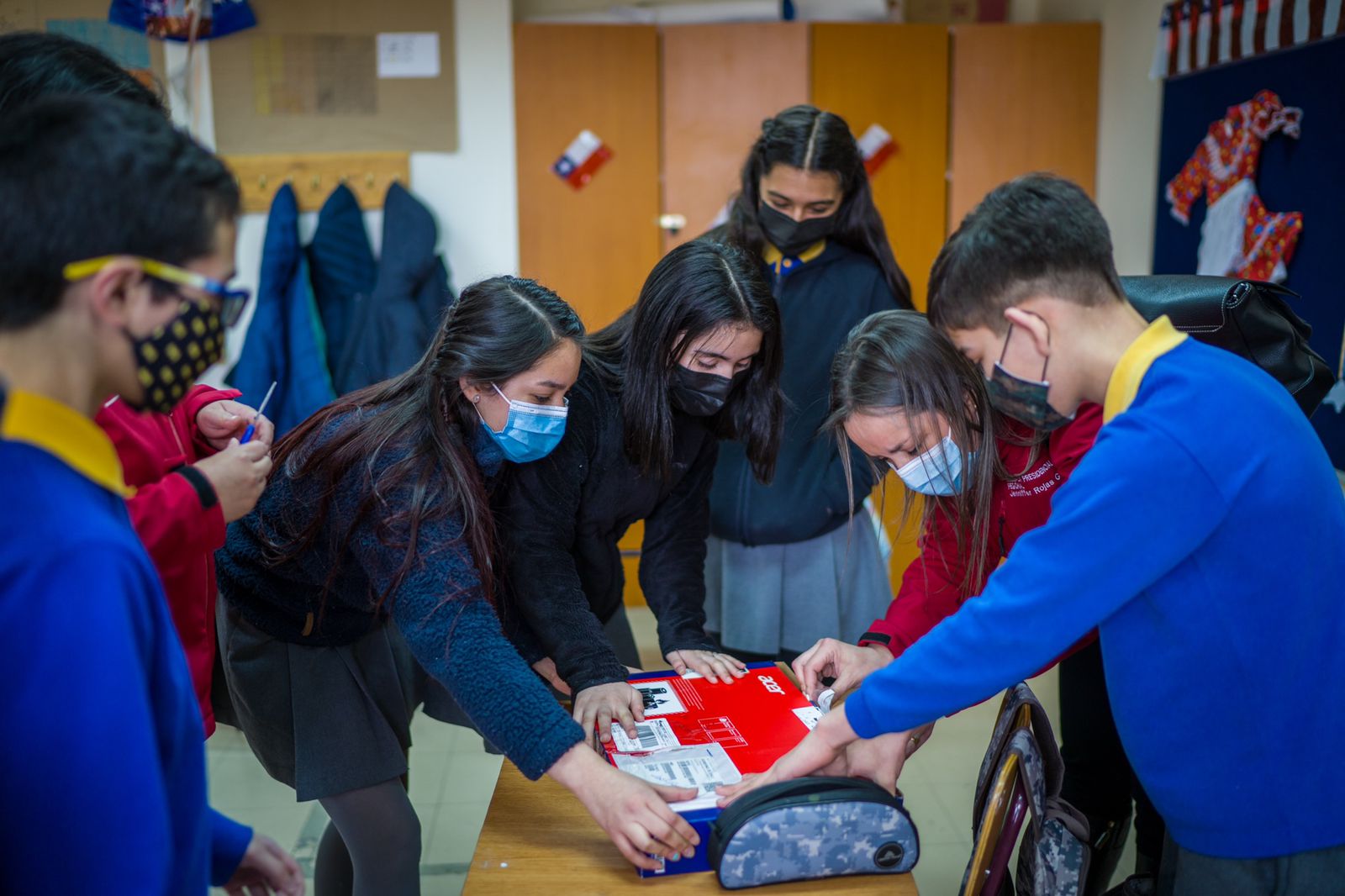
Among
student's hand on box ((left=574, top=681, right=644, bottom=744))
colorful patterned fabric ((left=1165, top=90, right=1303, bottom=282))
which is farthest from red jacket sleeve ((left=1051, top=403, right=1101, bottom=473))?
colorful patterned fabric ((left=1165, top=90, right=1303, bottom=282))

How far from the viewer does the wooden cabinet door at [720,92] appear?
370cm

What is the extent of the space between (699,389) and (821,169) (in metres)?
Answer: 0.62

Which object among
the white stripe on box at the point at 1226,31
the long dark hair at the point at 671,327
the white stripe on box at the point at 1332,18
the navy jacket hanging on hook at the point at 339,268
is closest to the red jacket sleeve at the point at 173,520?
the long dark hair at the point at 671,327

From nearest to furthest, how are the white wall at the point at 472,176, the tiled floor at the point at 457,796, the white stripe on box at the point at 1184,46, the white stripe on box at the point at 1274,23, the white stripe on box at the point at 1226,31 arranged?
the tiled floor at the point at 457,796, the white stripe on box at the point at 1274,23, the white stripe on box at the point at 1226,31, the white stripe on box at the point at 1184,46, the white wall at the point at 472,176

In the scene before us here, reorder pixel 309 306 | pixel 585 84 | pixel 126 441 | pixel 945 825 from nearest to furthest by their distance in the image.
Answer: pixel 126 441, pixel 945 825, pixel 309 306, pixel 585 84

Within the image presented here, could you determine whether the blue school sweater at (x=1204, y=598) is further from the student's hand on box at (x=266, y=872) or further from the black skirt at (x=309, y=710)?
the black skirt at (x=309, y=710)

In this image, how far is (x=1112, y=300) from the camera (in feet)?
3.53

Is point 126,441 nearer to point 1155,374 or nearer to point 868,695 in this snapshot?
point 868,695

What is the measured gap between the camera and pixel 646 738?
1346mm

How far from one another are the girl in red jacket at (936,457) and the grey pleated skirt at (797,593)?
374 millimetres

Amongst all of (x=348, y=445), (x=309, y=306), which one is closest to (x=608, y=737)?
(x=348, y=445)

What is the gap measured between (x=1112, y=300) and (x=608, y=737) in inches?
31.8

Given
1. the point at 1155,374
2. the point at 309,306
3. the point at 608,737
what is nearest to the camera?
the point at 1155,374

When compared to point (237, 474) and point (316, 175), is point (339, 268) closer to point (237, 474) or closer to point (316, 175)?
point (316, 175)
